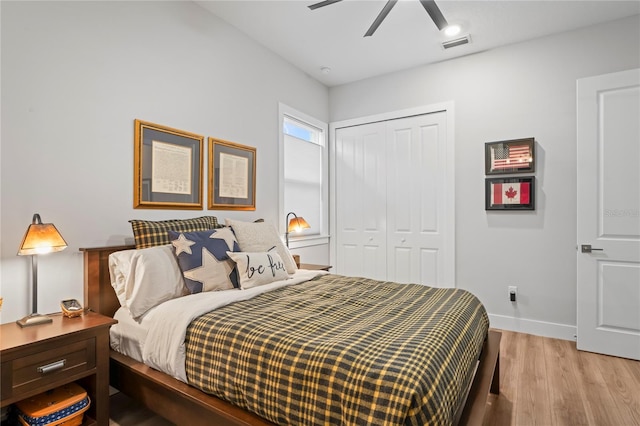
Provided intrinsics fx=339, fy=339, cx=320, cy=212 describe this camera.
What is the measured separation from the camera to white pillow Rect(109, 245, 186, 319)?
1869mm

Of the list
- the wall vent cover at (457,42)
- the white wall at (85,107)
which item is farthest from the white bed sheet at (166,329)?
the wall vent cover at (457,42)

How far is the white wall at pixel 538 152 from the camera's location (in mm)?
3160

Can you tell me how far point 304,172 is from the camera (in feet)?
13.6

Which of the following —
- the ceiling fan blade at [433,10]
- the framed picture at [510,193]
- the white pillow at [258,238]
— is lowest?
the white pillow at [258,238]

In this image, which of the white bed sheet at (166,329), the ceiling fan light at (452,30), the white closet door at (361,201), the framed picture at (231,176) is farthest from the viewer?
the white closet door at (361,201)

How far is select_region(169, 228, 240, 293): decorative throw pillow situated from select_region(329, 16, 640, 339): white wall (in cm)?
257

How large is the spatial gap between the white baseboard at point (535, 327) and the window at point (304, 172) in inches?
86.4

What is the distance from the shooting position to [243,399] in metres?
1.39

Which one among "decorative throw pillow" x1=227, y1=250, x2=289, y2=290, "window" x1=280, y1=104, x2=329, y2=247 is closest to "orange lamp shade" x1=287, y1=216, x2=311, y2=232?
"window" x1=280, y1=104, x2=329, y2=247

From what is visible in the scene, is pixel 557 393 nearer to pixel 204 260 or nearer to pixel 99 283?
pixel 204 260

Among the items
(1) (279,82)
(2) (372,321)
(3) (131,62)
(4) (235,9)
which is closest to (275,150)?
(1) (279,82)

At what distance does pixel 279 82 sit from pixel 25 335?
3.07 metres

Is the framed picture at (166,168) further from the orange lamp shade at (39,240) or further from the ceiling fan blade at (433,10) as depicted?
the ceiling fan blade at (433,10)

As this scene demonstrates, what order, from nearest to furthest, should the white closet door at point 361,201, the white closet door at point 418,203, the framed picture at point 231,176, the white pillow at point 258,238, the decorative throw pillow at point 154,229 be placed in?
the decorative throw pillow at point 154,229, the white pillow at point 258,238, the framed picture at point 231,176, the white closet door at point 418,203, the white closet door at point 361,201
